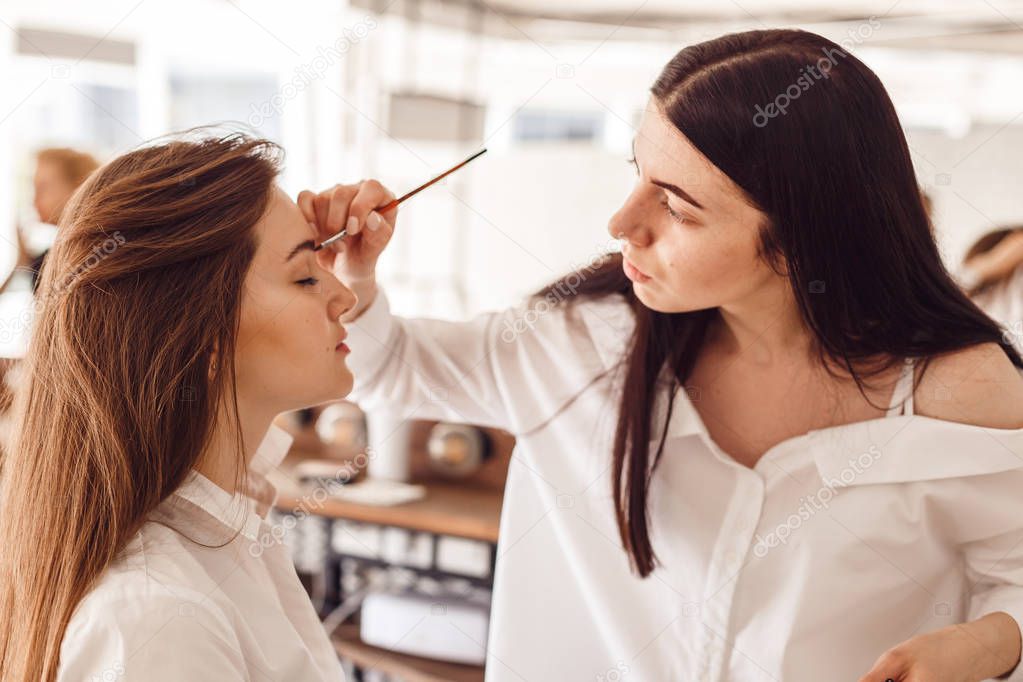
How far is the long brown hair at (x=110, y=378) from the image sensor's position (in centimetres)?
88

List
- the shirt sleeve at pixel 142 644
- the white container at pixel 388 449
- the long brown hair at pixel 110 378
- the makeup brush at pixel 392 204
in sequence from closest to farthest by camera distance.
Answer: the shirt sleeve at pixel 142 644
the long brown hair at pixel 110 378
the makeup brush at pixel 392 204
the white container at pixel 388 449

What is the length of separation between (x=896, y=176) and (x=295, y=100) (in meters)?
3.79

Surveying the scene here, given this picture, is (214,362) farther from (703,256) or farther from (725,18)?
(725,18)

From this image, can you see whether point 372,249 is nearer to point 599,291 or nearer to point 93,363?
point 599,291

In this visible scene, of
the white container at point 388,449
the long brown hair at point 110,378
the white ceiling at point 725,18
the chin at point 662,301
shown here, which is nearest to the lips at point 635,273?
the chin at point 662,301

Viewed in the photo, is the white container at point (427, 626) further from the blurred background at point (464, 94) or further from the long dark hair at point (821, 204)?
the blurred background at point (464, 94)

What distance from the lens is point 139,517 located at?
35.2 inches

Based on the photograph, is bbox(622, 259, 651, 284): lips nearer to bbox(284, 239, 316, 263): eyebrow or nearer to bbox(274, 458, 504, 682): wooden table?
bbox(284, 239, 316, 263): eyebrow

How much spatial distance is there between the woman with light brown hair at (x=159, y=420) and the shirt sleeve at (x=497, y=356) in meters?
0.24

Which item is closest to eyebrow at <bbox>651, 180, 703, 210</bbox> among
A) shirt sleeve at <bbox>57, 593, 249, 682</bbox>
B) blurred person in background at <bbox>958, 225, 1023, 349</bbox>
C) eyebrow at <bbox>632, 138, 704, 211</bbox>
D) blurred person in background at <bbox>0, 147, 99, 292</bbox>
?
eyebrow at <bbox>632, 138, 704, 211</bbox>

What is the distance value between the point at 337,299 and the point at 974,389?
Result: 0.74m

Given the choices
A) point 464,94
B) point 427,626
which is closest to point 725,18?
point 464,94

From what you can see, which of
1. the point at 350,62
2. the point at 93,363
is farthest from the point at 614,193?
the point at 93,363

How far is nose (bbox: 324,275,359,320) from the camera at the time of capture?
111 cm
